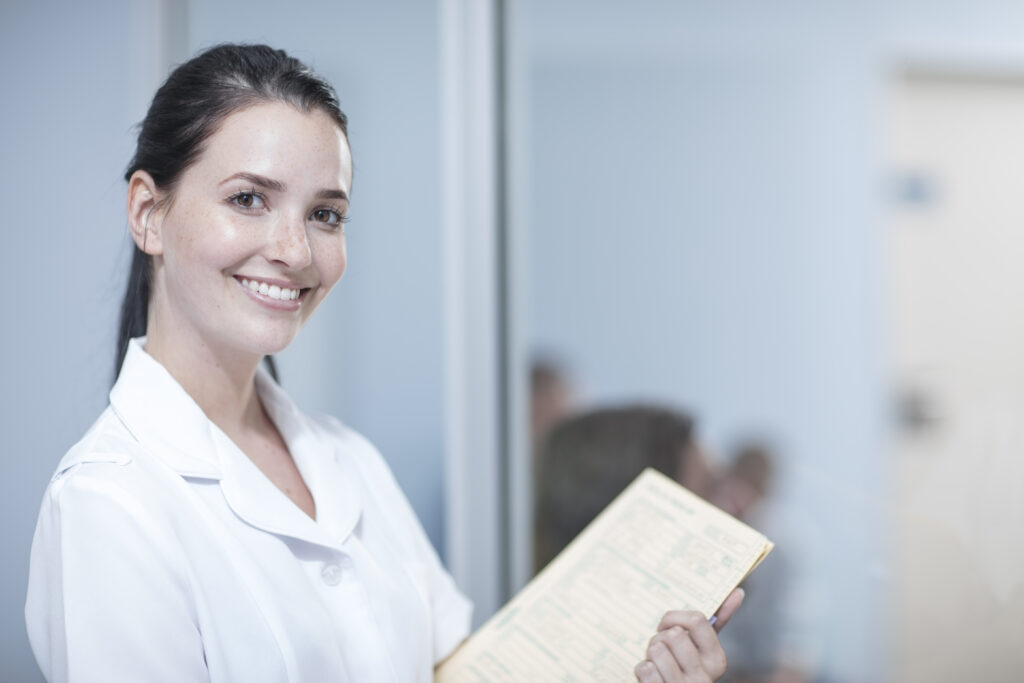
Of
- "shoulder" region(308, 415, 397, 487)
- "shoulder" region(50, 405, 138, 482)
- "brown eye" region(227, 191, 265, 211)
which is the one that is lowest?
"shoulder" region(308, 415, 397, 487)

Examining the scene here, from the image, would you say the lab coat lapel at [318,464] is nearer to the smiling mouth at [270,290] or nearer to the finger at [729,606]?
the smiling mouth at [270,290]

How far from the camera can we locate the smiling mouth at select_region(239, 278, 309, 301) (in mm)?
843

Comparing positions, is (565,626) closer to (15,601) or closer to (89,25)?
(15,601)

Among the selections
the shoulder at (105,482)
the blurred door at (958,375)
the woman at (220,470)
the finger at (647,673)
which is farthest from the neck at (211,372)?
the blurred door at (958,375)

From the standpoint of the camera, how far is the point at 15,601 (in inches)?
39.7

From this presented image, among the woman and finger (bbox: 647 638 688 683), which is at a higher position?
→ the woman

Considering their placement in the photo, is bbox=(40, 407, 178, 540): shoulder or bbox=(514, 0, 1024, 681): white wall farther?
bbox=(514, 0, 1024, 681): white wall

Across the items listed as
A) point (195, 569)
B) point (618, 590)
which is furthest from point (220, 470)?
point (618, 590)

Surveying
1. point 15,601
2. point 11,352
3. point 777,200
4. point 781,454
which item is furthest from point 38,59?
point 781,454

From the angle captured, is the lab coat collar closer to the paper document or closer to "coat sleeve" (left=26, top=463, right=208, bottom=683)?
"coat sleeve" (left=26, top=463, right=208, bottom=683)

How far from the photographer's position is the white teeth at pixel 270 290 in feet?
2.77

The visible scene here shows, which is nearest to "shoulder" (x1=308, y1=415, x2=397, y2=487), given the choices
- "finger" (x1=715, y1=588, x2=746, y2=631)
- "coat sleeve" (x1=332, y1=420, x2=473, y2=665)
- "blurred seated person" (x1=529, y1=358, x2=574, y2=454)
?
"coat sleeve" (x1=332, y1=420, x2=473, y2=665)

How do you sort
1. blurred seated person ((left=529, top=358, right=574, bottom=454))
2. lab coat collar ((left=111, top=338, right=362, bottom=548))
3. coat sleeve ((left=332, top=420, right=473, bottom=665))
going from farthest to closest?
1. blurred seated person ((left=529, top=358, right=574, bottom=454))
2. coat sleeve ((left=332, top=420, right=473, bottom=665))
3. lab coat collar ((left=111, top=338, right=362, bottom=548))

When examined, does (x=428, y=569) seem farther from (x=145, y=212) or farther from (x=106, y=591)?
(x=145, y=212)
